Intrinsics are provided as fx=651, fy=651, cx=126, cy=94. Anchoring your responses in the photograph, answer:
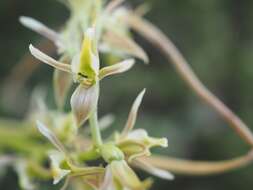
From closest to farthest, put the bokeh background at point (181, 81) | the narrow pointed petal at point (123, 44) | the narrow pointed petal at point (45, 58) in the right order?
the narrow pointed petal at point (45, 58)
the narrow pointed petal at point (123, 44)
the bokeh background at point (181, 81)

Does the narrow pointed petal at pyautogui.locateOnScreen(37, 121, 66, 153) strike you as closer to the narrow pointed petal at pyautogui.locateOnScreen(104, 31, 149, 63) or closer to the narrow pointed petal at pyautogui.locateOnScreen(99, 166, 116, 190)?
the narrow pointed petal at pyautogui.locateOnScreen(99, 166, 116, 190)

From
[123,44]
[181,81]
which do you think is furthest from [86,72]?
[181,81]

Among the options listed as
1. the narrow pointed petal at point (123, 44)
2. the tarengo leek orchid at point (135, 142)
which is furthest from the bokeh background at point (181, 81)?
the tarengo leek orchid at point (135, 142)

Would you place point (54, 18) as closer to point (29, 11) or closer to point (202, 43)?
point (29, 11)

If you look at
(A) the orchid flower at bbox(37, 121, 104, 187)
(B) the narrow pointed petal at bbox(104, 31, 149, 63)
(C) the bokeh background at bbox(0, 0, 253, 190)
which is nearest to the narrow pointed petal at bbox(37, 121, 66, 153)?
(A) the orchid flower at bbox(37, 121, 104, 187)

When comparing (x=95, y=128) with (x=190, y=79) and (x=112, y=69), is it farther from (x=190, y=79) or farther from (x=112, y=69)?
(x=190, y=79)

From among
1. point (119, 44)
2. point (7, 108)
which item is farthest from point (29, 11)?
point (119, 44)

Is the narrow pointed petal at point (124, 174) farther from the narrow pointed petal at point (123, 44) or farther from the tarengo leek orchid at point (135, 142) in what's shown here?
the narrow pointed petal at point (123, 44)
